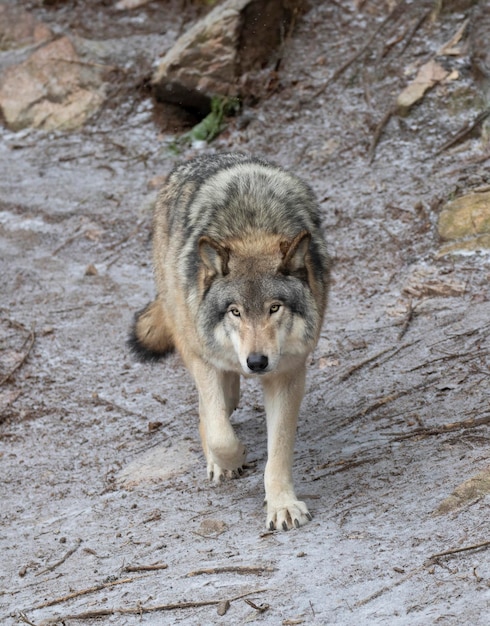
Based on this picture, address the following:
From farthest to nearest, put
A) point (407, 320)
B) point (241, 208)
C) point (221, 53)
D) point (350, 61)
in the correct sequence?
point (221, 53) < point (350, 61) < point (407, 320) < point (241, 208)

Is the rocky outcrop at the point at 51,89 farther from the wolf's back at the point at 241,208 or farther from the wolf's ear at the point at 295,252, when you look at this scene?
the wolf's ear at the point at 295,252

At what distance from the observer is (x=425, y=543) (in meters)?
4.15

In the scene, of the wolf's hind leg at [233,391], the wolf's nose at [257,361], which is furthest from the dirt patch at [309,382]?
the wolf's nose at [257,361]

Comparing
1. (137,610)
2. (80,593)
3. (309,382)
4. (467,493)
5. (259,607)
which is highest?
(467,493)

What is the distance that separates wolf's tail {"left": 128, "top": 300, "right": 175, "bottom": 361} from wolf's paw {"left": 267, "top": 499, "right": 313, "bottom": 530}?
2090mm

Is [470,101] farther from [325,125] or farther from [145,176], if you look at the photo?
[145,176]

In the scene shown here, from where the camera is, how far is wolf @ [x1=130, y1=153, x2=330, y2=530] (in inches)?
191

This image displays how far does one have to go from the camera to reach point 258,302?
4.80 metres

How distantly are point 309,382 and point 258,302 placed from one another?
2.61m

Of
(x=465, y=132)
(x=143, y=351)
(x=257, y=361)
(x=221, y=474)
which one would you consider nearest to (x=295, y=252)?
(x=257, y=361)

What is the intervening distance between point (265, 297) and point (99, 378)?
141 inches

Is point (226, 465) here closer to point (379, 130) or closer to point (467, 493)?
point (467, 493)

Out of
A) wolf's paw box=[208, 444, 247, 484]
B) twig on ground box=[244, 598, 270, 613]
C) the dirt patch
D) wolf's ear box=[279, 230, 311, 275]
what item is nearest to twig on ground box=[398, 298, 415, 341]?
the dirt patch

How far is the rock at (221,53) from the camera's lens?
12.3m
